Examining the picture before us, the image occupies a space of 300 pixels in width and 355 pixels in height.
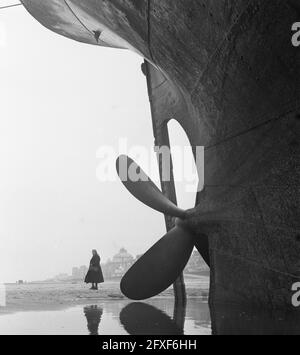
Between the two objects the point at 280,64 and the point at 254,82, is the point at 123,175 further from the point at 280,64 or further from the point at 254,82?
the point at 280,64

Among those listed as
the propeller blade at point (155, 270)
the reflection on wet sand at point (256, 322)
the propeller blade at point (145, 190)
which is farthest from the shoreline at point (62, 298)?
the reflection on wet sand at point (256, 322)

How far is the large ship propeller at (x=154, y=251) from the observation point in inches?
201

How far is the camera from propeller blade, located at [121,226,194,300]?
511 centimetres

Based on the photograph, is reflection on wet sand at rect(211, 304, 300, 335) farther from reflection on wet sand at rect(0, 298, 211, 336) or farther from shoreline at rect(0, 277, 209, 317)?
shoreline at rect(0, 277, 209, 317)

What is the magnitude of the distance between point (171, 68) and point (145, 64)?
10.8 feet

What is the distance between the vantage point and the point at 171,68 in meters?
5.82

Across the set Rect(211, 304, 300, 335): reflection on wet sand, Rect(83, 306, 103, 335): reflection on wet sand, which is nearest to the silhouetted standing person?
Rect(83, 306, 103, 335): reflection on wet sand

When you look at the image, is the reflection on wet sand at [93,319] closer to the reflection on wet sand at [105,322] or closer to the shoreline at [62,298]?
the reflection on wet sand at [105,322]

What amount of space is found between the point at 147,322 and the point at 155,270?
31.7 inches

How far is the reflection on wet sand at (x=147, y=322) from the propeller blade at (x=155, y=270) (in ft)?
0.87

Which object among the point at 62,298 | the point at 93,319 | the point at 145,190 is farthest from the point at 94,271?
the point at 93,319

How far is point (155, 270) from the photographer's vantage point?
17.0 feet

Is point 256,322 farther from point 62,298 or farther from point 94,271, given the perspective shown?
point 94,271

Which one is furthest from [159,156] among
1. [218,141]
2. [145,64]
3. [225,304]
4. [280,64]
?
[280,64]
